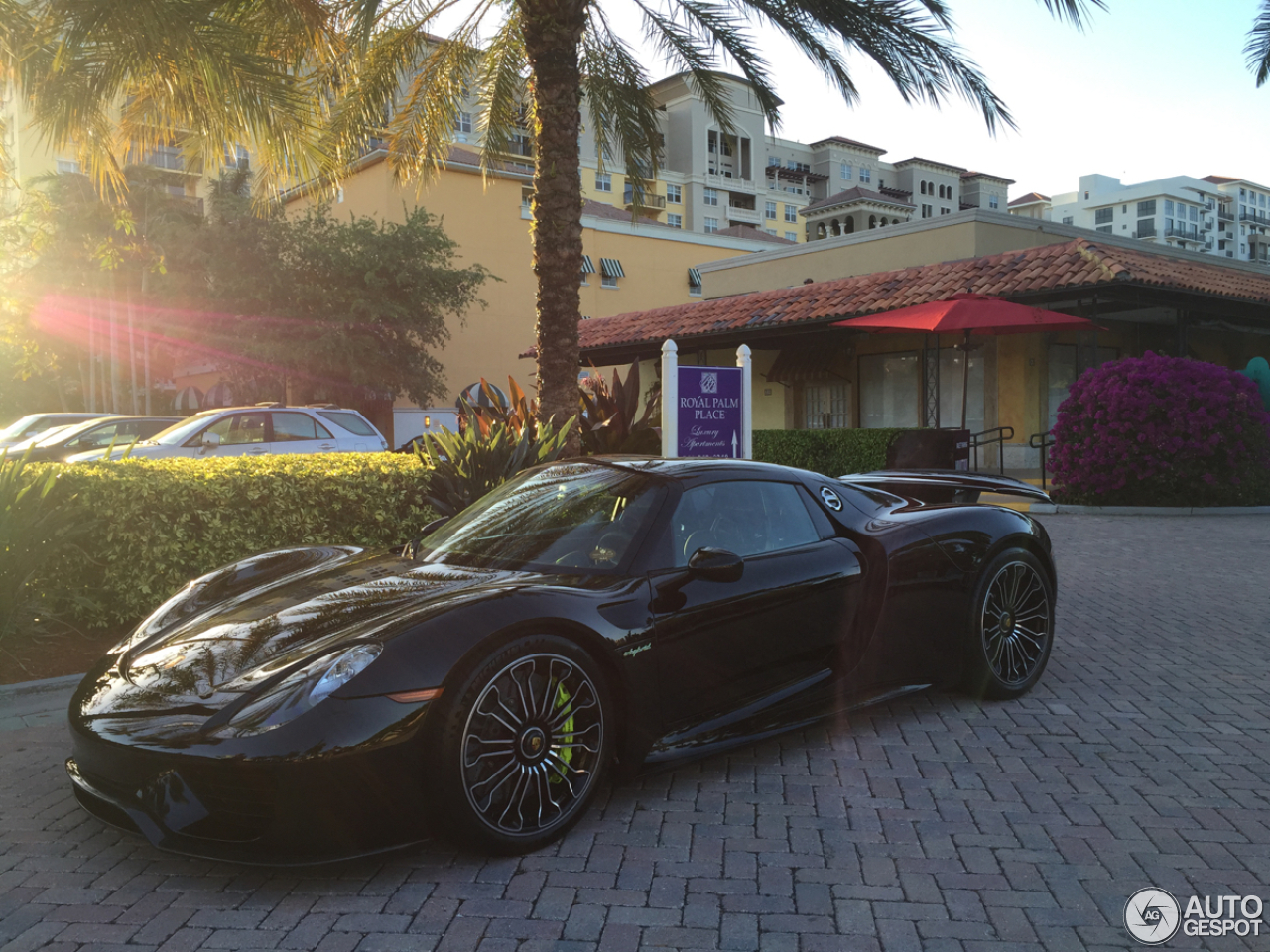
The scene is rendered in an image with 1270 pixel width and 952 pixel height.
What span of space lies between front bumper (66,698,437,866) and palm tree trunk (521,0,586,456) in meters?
6.02

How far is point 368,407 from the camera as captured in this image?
3262cm

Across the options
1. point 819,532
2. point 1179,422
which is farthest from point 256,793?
point 1179,422

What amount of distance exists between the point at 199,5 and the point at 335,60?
8.10 feet

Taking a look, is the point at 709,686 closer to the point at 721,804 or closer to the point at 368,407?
the point at 721,804

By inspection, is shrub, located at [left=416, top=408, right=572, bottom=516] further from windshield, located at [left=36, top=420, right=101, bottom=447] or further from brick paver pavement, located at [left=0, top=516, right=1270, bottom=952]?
windshield, located at [left=36, top=420, right=101, bottom=447]

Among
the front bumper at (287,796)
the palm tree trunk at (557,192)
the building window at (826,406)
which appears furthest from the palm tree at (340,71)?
the building window at (826,406)

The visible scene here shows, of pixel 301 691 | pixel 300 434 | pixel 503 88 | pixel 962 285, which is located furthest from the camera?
pixel 962 285

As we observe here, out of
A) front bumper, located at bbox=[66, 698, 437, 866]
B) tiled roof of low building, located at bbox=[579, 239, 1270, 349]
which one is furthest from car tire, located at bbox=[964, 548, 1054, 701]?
tiled roof of low building, located at bbox=[579, 239, 1270, 349]

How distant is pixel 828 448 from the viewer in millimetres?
16578

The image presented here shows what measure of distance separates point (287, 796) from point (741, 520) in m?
2.10

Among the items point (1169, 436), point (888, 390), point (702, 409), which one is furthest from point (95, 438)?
point (1169, 436)

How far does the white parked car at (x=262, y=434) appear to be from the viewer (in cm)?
1441

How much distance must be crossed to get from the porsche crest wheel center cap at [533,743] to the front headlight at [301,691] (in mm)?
562

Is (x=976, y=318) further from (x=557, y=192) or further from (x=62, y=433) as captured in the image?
(x=62, y=433)
